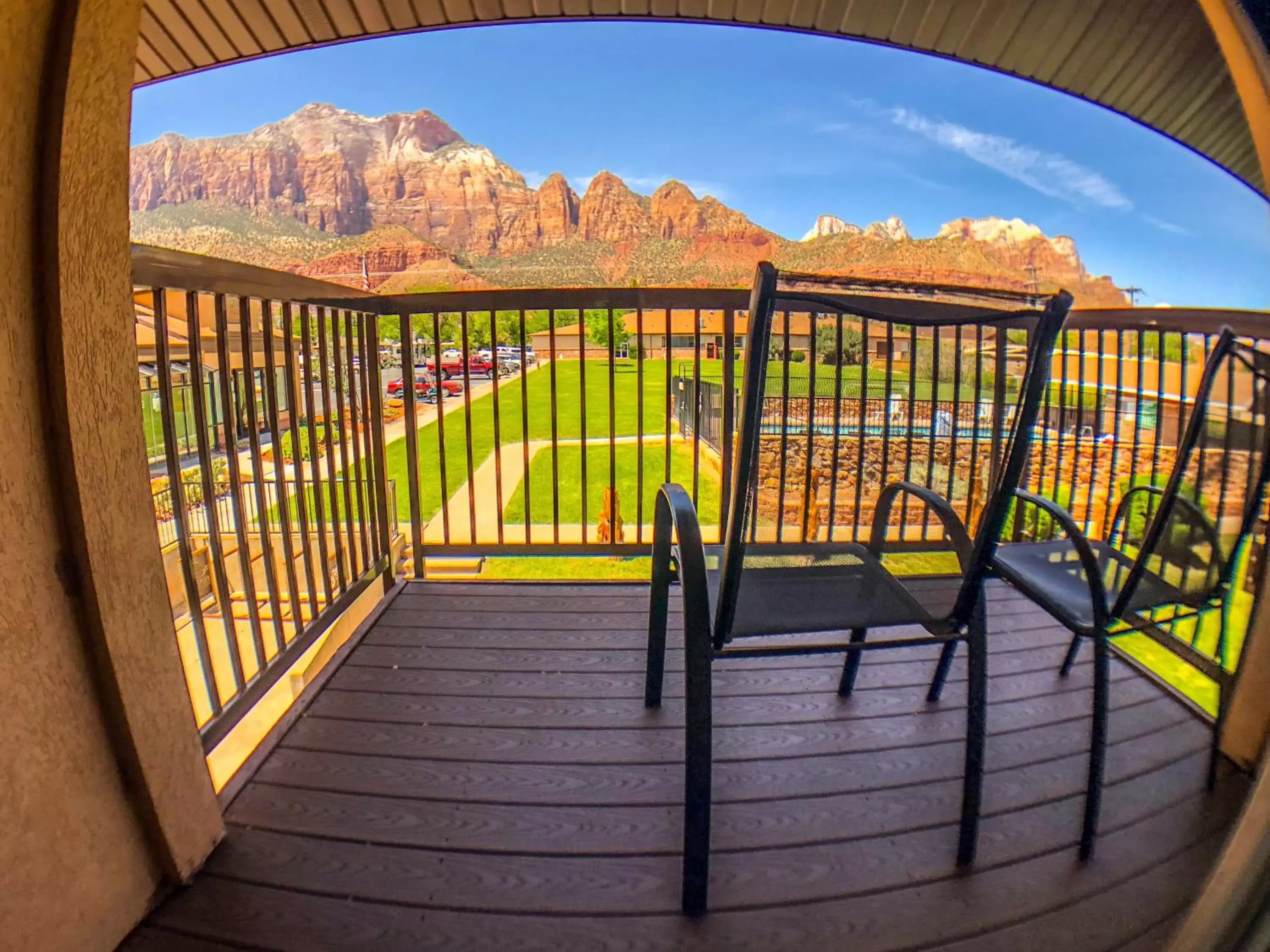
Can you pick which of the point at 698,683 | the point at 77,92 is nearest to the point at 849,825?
the point at 698,683

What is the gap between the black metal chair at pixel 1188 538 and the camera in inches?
46.0

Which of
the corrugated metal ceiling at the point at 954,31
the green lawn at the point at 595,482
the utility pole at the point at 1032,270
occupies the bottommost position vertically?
the green lawn at the point at 595,482

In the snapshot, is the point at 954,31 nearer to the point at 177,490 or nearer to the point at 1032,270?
the point at 177,490

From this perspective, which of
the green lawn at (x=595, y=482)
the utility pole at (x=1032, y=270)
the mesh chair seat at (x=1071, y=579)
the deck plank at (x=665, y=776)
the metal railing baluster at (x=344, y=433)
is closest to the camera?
the mesh chair seat at (x=1071, y=579)

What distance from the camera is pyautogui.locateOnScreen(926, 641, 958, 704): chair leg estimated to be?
1600mm

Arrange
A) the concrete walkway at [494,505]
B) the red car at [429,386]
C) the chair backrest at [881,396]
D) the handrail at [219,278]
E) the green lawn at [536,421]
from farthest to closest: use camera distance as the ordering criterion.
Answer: the red car at [429,386]
the green lawn at [536,421]
the concrete walkway at [494,505]
the handrail at [219,278]
the chair backrest at [881,396]

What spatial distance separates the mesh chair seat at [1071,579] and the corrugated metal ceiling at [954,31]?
2011mm

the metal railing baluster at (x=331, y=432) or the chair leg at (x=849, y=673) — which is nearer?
the chair leg at (x=849, y=673)

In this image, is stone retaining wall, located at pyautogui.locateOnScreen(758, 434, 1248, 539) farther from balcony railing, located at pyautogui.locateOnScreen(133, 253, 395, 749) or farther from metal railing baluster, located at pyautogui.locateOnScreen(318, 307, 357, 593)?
metal railing baluster, located at pyautogui.locateOnScreen(318, 307, 357, 593)

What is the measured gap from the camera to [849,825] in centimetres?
125

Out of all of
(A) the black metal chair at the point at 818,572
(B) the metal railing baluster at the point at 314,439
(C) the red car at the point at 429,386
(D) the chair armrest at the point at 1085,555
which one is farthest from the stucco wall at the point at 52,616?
(C) the red car at the point at 429,386

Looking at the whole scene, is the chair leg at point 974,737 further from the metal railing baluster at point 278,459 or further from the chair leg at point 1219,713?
the metal railing baluster at point 278,459

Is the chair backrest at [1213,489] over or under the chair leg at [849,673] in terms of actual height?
over

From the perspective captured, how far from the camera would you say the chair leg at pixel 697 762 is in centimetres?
105
